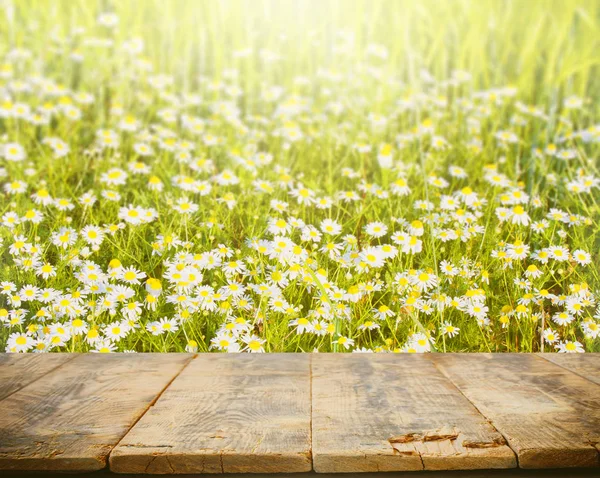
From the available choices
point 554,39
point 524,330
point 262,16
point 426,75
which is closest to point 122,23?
point 262,16

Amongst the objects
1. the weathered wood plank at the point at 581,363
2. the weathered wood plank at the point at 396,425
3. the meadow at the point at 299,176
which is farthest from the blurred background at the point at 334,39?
the weathered wood plank at the point at 396,425

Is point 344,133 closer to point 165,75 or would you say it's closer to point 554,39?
point 165,75

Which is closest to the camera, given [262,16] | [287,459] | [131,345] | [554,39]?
[287,459]

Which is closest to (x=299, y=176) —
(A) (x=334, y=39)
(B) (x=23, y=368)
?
(A) (x=334, y=39)

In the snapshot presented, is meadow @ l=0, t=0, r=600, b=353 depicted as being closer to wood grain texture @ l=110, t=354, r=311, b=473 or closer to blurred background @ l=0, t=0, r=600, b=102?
blurred background @ l=0, t=0, r=600, b=102

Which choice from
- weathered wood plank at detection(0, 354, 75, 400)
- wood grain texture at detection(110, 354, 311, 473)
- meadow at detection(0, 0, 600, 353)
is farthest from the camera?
meadow at detection(0, 0, 600, 353)

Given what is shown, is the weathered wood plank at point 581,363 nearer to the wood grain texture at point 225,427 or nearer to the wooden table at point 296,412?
the wooden table at point 296,412

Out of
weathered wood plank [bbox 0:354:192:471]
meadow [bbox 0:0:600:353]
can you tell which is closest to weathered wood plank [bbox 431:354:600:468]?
meadow [bbox 0:0:600:353]
